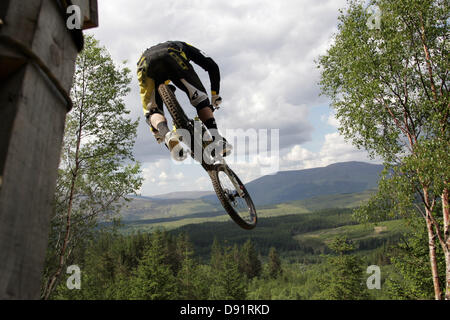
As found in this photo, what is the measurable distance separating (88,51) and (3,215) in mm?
19384

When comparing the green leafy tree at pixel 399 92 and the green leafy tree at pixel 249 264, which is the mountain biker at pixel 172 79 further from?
the green leafy tree at pixel 249 264

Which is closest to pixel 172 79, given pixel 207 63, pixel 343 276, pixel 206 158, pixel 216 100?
pixel 207 63

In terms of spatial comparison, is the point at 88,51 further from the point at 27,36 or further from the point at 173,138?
→ the point at 27,36

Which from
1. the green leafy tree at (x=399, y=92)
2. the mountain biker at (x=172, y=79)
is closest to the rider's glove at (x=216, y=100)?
the mountain biker at (x=172, y=79)

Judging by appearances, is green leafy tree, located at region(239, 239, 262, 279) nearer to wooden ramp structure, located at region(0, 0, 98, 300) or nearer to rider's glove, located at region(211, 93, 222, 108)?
rider's glove, located at region(211, 93, 222, 108)

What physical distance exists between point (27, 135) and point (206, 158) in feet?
11.0

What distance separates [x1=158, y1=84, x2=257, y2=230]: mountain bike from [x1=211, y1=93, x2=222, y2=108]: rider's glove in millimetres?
331

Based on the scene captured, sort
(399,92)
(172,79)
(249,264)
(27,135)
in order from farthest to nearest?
1. (249,264)
2. (399,92)
3. (172,79)
4. (27,135)

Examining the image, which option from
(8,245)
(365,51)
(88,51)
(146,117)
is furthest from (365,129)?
(8,245)

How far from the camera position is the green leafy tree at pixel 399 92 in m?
13.6

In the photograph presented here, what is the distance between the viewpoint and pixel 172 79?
3.76 metres

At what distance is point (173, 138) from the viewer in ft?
12.2

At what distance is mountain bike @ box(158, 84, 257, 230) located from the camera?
12.5 ft

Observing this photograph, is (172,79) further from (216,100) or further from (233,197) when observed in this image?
(233,197)
